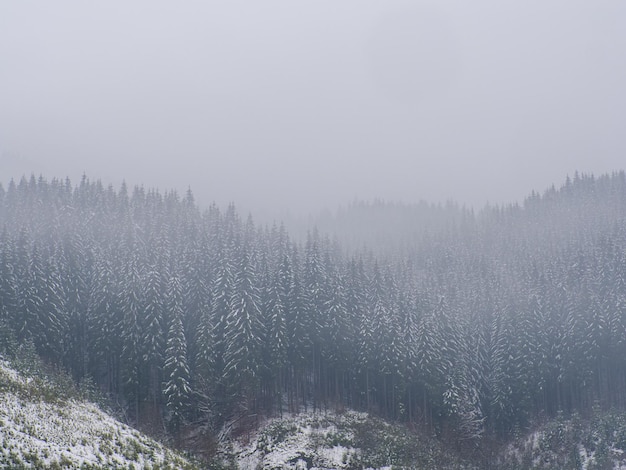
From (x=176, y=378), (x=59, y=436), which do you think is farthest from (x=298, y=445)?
(x=59, y=436)

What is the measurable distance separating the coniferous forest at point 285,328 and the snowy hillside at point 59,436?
44.2 ft

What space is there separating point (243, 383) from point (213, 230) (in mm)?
37042

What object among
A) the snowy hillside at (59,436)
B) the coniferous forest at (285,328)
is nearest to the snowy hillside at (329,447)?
the coniferous forest at (285,328)

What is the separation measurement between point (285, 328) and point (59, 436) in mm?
36463

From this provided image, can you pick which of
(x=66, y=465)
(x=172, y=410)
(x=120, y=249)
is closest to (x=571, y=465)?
(x=172, y=410)

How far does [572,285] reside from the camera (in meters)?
85.6

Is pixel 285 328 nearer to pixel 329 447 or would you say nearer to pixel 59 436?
pixel 329 447

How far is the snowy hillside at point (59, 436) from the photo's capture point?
28656 millimetres

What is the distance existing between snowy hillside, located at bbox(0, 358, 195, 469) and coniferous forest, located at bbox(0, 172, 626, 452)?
13.5 metres

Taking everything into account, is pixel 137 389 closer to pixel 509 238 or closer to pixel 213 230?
pixel 213 230

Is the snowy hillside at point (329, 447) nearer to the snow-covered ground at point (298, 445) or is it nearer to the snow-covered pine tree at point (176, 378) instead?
the snow-covered ground at point (298, 445)

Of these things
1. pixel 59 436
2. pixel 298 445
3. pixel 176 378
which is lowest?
pixel 298 445

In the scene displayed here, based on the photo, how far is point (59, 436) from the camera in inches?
1281

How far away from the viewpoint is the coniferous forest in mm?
61969
